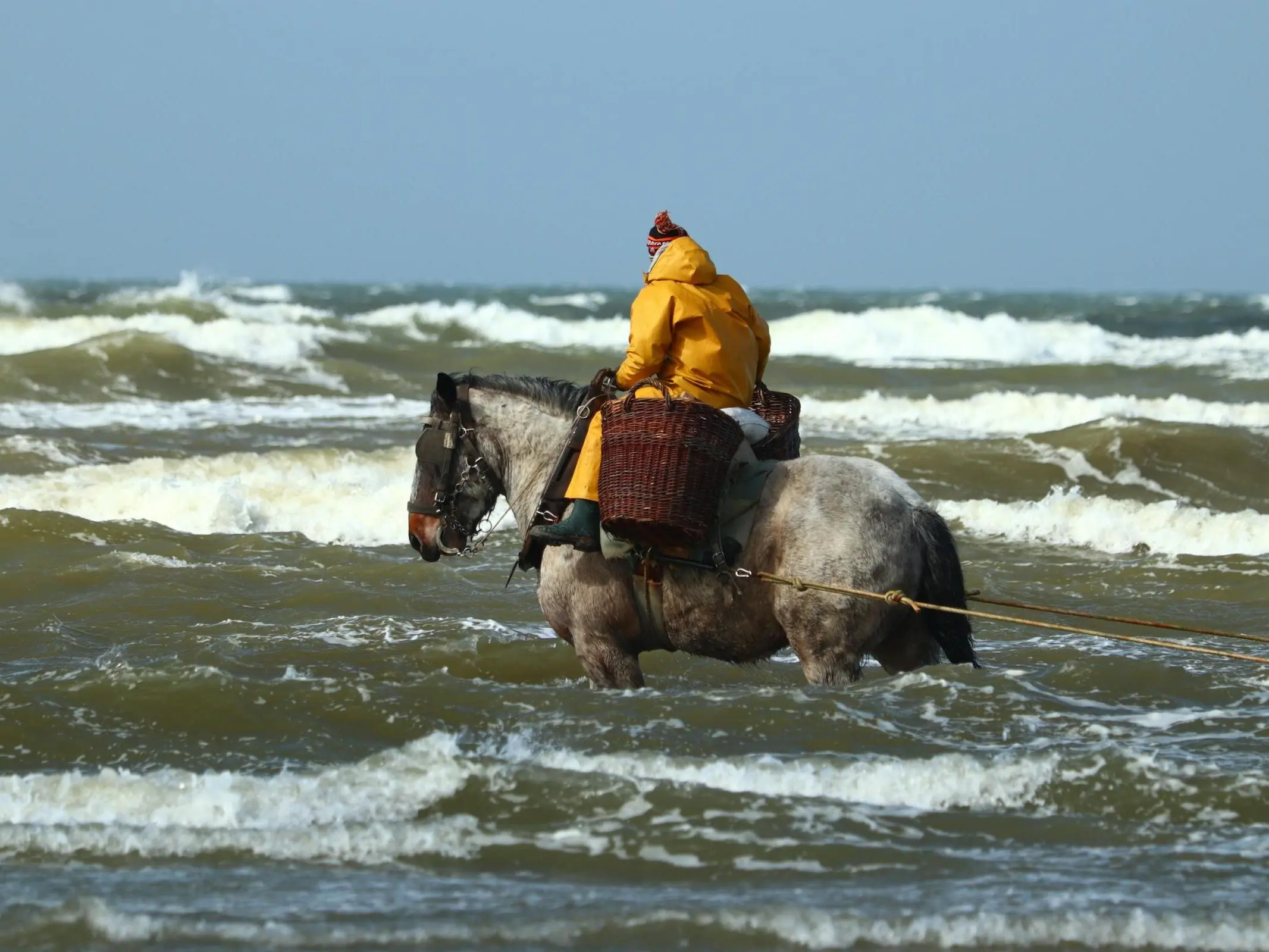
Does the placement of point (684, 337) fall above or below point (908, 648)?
above

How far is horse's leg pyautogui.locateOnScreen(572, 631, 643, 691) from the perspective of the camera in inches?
260

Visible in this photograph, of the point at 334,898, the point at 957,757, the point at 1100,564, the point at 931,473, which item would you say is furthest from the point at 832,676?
the point at 931,473

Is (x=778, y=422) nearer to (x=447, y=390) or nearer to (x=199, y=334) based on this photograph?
(x=447, y=390)

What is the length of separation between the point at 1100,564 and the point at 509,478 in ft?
21.5

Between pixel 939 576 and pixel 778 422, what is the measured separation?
1.05 meters

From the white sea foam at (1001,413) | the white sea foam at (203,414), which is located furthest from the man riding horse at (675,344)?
the white sea foam at (203,414)

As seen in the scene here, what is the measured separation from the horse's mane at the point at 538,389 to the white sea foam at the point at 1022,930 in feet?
9.08

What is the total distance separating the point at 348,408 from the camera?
25500 mm

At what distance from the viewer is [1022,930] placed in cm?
451

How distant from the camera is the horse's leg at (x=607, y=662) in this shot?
21.6 ft

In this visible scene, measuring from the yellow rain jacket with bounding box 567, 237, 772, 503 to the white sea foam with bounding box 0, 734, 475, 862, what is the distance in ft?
4.18

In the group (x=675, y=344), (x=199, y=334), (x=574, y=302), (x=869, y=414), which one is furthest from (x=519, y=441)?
(x=574, y=302)

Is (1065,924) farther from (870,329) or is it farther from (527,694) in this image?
(870,329)

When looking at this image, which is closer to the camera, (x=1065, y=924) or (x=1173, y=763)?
(x=1065, y=924)
